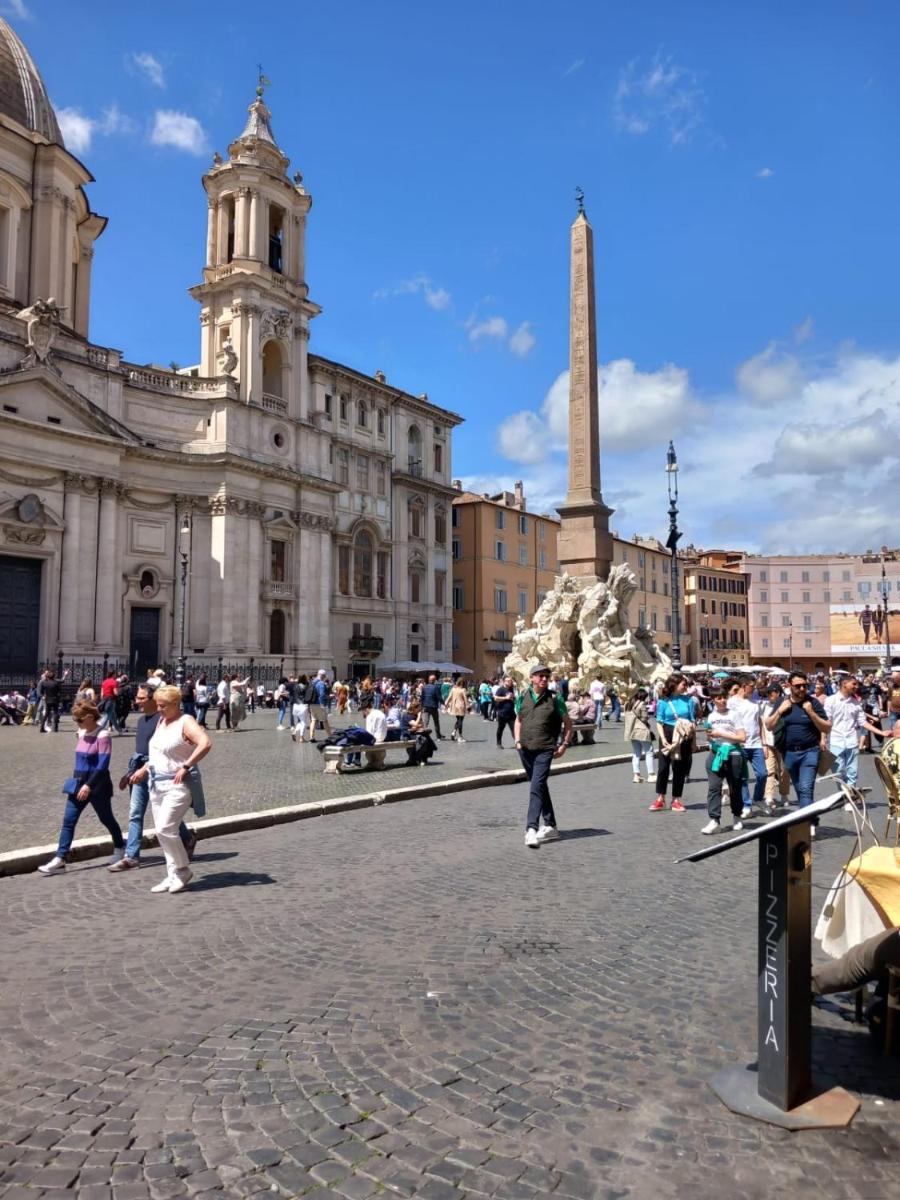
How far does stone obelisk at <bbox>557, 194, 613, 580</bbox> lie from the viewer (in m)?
26.4

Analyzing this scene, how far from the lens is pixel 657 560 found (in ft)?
242

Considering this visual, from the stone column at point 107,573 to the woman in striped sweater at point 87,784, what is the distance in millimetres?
30515

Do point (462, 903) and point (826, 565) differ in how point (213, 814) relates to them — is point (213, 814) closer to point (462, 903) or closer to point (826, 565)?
point (462, 903)

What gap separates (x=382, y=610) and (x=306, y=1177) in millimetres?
46538

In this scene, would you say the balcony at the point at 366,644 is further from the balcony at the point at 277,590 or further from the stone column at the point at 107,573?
the stone column at the point at 107,573

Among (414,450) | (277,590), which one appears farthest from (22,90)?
(414,450)

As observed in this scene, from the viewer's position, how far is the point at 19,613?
34469 mm

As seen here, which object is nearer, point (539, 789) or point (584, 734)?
point (539, 789)

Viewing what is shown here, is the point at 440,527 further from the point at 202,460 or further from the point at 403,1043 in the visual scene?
the point at 403,1043

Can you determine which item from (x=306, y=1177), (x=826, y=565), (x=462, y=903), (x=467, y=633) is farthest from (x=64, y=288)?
A: (x=826, y=565)

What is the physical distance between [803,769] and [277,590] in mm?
35609

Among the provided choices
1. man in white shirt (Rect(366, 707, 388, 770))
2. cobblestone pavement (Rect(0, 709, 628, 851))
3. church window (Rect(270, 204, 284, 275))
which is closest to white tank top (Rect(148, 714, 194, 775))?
cobblestone pavement (Rect(0, 709, 628, 851))

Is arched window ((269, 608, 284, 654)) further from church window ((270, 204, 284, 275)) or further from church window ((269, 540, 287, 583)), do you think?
church window ((270, 204, 284, 275))

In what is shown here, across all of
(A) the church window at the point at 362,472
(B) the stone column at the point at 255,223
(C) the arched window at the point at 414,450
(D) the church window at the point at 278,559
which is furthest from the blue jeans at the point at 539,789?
(C) the arched window at the point at 414,450
